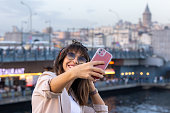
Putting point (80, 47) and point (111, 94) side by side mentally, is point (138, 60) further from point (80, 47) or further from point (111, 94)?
point (80, 47)

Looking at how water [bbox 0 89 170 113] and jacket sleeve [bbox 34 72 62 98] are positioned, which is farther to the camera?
water [bbox 0 89 170 113]

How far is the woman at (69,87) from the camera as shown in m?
Result: 1.64

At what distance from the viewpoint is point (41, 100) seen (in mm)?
1829

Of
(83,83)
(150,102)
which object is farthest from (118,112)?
(83,83)

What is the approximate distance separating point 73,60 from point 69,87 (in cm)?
29

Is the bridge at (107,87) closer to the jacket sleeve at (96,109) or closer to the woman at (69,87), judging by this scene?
the jacket sleeve at (96,109)

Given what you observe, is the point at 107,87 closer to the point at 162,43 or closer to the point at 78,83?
the point at 162,43

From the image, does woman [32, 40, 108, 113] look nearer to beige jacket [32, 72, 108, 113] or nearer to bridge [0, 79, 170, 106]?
beige jacket [32, 72, 108, 113]

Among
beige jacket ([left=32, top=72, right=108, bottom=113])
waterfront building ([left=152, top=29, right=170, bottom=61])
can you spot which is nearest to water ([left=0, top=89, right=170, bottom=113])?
waterfront building ([left=152, top=29, right=170, bottom=61])

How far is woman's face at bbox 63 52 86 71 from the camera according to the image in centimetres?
205

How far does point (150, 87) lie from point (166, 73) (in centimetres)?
417

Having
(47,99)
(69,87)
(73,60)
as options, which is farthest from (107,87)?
(47,99)

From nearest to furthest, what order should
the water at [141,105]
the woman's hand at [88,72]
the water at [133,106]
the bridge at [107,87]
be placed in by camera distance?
the woman's hand at [88,72]
the water at [133,106]
the water at [141,105]
the bridge at [107,87]

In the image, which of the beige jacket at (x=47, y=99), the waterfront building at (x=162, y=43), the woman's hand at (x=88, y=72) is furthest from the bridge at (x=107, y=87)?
the woman's hand at (x=88, y=72)
